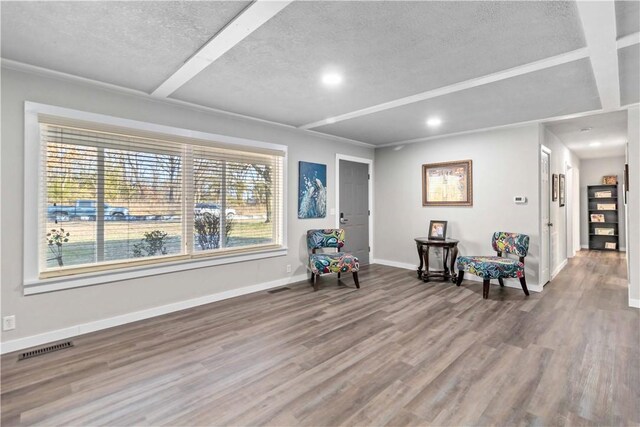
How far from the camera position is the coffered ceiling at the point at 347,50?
72.9 inches

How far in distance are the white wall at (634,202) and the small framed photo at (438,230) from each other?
2.20 m

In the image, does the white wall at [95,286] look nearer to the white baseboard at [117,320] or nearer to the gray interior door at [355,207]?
the white baseboard at [117,320]

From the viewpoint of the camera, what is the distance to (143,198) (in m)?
3.35

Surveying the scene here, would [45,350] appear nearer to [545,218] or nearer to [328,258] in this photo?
[328,258]

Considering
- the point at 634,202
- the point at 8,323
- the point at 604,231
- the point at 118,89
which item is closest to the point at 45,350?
the point at 8,323

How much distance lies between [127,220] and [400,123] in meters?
3.64

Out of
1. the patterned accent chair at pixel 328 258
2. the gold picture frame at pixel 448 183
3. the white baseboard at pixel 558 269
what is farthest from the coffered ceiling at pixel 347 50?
the white baseboard at pixel 558 269

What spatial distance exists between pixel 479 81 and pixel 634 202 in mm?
2612

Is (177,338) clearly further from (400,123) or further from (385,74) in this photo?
(400,123)

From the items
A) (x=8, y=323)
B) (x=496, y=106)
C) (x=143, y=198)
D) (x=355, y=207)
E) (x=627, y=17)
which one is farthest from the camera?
(x=355, y=207)

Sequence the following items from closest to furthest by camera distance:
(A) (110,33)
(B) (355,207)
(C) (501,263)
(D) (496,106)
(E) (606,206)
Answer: (A) (110,33) < (D) (496,106) < (C) (501,263) < (B) (355,207) < (E) (606,206)

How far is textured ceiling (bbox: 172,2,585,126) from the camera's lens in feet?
6.08

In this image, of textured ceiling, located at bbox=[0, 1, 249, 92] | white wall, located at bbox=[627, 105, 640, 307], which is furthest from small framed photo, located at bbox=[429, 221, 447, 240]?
textured ceiling, located at bbox=[0, 1, 249, 92]

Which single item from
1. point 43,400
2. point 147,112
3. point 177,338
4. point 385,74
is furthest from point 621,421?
point 147,112
